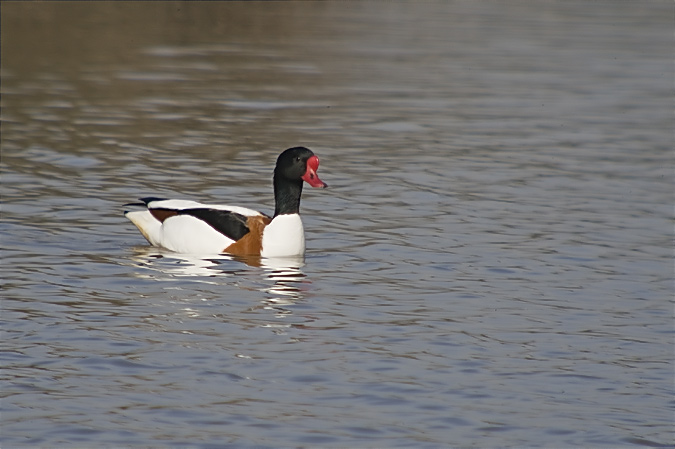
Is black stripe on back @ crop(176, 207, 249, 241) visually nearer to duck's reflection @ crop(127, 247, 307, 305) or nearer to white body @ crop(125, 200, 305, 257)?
white body @ crop(125, 200, 305, 257)

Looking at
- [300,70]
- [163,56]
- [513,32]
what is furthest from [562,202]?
[513,32]

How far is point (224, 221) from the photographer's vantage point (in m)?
12.8

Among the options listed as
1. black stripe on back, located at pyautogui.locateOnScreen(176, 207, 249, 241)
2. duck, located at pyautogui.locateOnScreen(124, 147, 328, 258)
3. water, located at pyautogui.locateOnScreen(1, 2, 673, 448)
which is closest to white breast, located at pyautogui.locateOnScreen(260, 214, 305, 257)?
duck, located at pyautogui.locateOnScreen(124, 147, 328, 258)

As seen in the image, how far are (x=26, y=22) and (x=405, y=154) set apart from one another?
59.7 ft

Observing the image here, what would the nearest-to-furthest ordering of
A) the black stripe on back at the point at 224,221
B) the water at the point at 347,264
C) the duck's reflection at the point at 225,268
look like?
the water at the point at 347,264, the duck's reflection at the point at 225,268, the black stripe on back at the point at 224,221

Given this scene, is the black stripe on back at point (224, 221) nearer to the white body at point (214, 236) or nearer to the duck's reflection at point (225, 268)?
the white body at point (214, 236)

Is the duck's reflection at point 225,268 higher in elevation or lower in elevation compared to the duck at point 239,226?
lower

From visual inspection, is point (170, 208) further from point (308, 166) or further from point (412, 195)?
point (412, 195)

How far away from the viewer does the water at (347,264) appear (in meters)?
8.44

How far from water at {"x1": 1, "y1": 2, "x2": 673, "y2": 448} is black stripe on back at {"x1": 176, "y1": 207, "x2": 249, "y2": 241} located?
0.32 m

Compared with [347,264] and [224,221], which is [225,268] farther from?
[347,264]

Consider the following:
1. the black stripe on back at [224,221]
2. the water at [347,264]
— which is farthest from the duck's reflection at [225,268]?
the black stripe on back at [224,221]

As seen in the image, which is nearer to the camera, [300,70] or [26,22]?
[300,70]

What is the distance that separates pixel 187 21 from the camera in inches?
1558
